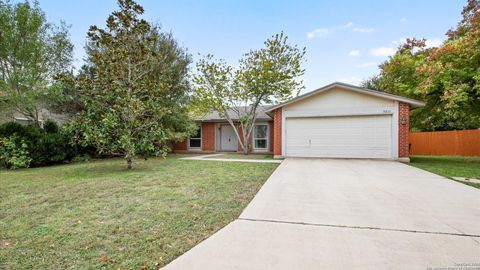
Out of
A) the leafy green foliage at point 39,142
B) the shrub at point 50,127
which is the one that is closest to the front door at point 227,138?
the leafy green foliage at point 39,142

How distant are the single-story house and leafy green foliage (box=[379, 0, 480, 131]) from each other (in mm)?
1078

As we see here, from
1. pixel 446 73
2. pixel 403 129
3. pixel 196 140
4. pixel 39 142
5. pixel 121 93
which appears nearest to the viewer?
pixel 121 93

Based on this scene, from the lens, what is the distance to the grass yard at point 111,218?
243 centimetres

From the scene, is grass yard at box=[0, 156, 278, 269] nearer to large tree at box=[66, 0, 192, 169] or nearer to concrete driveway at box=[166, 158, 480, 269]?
concrete driveway at box=[166, 158, 480, 269]

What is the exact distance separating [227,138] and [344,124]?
8.95m

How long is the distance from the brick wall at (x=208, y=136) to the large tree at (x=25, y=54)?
9.32 metres

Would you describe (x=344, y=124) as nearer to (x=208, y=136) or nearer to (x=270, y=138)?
(x=270, y=138)

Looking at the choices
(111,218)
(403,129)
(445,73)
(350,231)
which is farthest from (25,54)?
(445,73)

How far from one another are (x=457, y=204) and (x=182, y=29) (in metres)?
13.4

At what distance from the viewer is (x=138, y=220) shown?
3.42 metres

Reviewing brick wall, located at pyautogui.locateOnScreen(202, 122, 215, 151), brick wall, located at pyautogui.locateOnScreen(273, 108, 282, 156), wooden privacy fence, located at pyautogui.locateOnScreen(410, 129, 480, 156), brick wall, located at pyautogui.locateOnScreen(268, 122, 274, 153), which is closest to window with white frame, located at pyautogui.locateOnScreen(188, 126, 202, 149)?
brick wall, located at pyautogui.locateOnScreen(202, 122, 215, 151)

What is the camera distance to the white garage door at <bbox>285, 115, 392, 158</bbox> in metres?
10.1

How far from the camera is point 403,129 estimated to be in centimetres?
972

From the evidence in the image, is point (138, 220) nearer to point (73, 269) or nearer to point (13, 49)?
point (73, 269)
